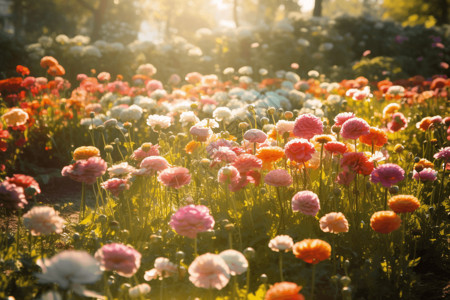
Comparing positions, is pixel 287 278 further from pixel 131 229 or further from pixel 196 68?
pixel 196 68

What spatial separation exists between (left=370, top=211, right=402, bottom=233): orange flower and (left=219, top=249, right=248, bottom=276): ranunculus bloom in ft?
2.51

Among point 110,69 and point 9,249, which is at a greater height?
point 110,69

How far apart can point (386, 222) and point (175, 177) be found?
1154mm

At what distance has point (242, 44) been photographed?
11.5 meters

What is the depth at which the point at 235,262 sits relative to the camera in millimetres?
1918

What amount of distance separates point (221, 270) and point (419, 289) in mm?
1408

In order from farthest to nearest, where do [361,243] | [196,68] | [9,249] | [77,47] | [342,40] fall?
1. [342,40]
2. [196,68]
3. [77,47]
4. [361,243]
5. [9,249]

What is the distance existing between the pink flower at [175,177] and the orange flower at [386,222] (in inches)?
41.5

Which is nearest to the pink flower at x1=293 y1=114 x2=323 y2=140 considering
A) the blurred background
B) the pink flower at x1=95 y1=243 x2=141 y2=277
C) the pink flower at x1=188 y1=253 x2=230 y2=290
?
the pink flower at x1=188 y1=253 x2=230 y2=290

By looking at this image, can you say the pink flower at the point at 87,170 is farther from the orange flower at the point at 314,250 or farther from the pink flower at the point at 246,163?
the orange flower at the point at 314,250

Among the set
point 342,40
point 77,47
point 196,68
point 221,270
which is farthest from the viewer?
point 342,40

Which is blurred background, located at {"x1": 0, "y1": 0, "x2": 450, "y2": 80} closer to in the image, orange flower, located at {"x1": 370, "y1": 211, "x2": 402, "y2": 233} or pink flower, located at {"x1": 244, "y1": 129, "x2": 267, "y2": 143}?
pink flower, located at {"x1": 244, "y1": 129, "x2": 267, "y2": 143}

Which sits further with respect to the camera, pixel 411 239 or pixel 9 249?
pixel 411 239

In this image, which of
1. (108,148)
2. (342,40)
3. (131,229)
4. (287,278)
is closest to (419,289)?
(287,278)
